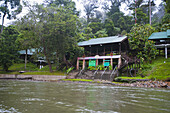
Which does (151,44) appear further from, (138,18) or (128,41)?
(138,18)

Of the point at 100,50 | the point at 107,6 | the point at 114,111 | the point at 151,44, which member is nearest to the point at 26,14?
the point at 100,50

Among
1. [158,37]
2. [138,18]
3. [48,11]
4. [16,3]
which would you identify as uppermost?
[16,3]

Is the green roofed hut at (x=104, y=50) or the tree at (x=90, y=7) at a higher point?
the tree at (x=90, y=7)

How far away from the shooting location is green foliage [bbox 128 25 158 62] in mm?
24875

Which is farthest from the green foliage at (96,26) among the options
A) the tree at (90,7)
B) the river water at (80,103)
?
the river water at (80,103)

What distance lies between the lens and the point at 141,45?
2636 cm

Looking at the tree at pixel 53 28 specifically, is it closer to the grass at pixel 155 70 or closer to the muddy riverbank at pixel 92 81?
the muddy riverbank at pixel 92 81

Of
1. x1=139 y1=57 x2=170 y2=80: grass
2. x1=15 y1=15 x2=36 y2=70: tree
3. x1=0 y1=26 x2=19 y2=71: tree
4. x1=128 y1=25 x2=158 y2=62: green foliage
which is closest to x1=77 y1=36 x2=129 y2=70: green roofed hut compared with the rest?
x1=128 y1=25 x2=158 y2=62: green foliage

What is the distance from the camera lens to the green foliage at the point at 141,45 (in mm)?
24875

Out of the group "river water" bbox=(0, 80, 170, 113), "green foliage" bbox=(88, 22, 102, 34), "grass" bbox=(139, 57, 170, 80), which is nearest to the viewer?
"river water" bbox=(0, 80, 170, 113)

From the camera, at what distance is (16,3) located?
146 ft

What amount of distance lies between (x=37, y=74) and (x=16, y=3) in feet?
89.2

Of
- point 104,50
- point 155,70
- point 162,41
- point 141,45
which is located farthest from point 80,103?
point 162,41

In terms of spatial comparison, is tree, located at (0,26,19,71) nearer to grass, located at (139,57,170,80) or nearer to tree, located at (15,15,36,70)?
tree, located at (15,15,36,70)
